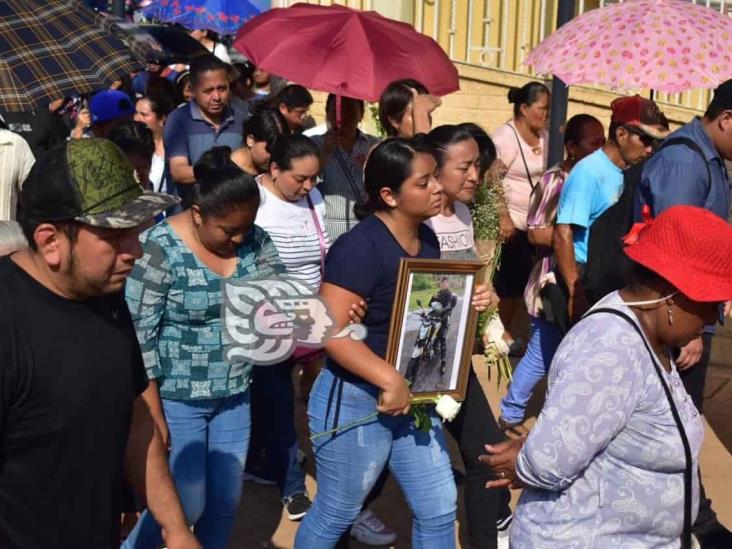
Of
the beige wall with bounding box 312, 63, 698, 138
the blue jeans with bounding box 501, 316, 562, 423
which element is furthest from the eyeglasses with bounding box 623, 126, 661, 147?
the beige wall with bounding box 312, 63, 698, 138

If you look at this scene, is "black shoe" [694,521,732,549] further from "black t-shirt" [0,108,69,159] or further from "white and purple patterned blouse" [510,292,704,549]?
"black t-shirt" [0,108,69,159]

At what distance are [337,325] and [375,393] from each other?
1.00ft

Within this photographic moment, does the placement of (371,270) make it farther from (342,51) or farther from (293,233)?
(342,51)

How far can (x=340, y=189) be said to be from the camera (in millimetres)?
6508

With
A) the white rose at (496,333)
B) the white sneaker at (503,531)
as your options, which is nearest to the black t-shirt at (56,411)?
the white rose at (496,333)

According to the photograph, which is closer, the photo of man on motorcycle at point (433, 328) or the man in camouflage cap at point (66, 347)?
the man in camouflage cap at point (66, 347)

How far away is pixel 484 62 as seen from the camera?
1133 cm

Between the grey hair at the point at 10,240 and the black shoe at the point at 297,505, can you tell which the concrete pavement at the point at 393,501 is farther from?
the grey hair at the point at 10,240

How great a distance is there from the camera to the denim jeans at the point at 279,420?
5715 millimetres

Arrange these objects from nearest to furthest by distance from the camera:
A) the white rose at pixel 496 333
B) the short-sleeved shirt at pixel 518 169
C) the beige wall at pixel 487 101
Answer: the white rose at pixel 496 333 → the short-sleeved shirt at pixel 518 169 → the beige wall at pixel 487 101

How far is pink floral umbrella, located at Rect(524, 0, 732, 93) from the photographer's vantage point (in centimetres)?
599

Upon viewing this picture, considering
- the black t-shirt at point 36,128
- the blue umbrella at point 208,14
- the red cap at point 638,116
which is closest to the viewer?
the red cap at point 638,116

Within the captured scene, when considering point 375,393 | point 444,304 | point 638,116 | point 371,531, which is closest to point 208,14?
point 638,116

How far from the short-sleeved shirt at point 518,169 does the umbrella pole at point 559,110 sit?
5.0 inches
